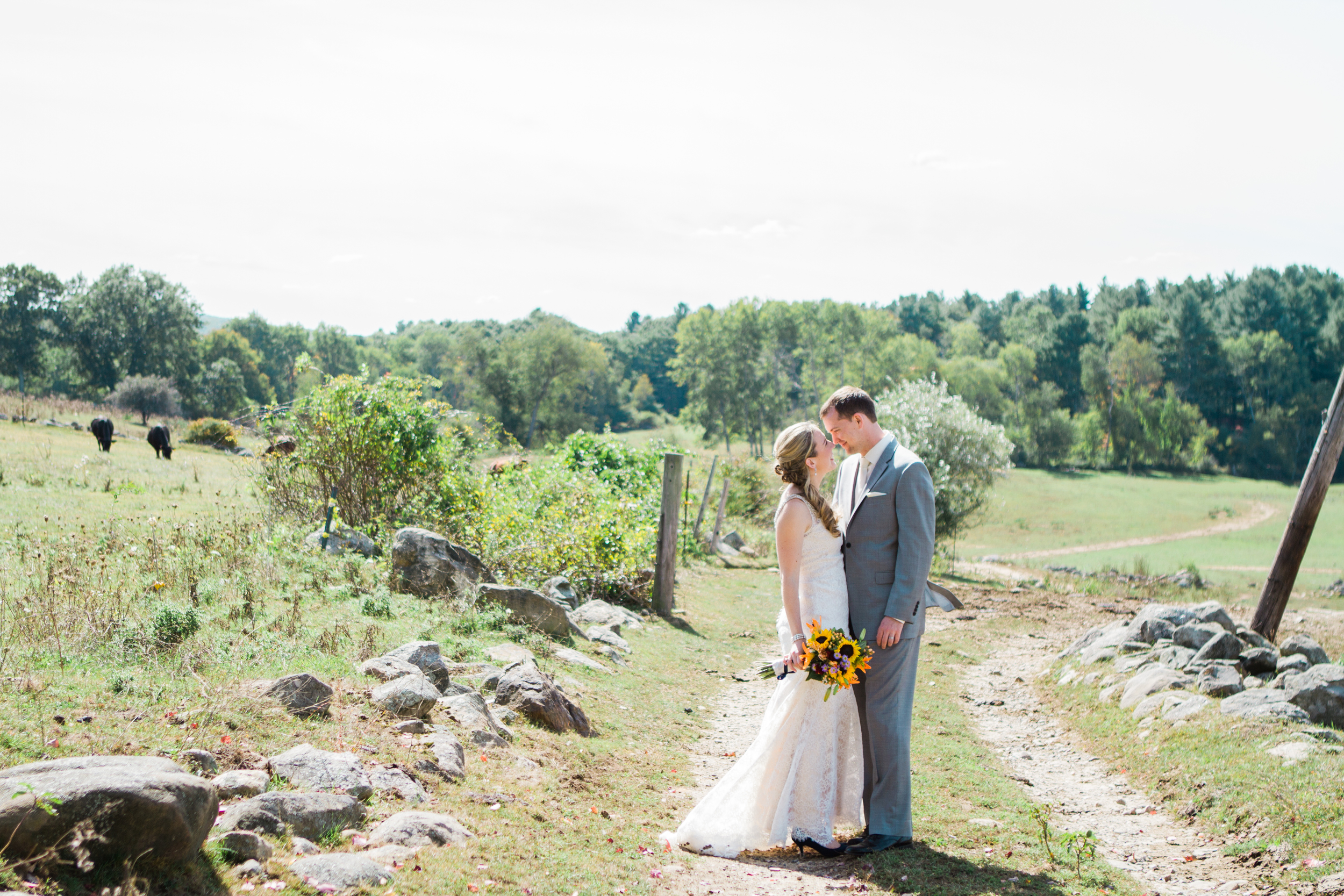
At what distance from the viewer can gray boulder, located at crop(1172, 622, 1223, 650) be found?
10867 mm

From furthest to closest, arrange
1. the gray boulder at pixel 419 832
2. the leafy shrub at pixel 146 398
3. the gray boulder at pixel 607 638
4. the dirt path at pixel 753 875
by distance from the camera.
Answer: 1. the leafy shrub at pixel 146 398
2. the gray boulder at pixel 607 638
3. the dirt path at pixel 753 875
4. the gray boulder at pixel 419 832

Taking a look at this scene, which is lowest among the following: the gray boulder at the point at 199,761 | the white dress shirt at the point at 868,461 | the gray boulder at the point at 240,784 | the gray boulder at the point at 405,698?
the gray boulder at the point at 405,698

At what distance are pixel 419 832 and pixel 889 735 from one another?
264 centimetres

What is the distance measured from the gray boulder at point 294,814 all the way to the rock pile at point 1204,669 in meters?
7.66

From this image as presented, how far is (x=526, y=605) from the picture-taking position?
9.95 meters

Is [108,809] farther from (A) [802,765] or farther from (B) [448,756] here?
(A) [802,765]

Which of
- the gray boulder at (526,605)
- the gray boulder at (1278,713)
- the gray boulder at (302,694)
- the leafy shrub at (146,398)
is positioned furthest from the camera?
the leafy shrub at (146,398)

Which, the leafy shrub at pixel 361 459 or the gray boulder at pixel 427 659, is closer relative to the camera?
the gray boulder at pixel 427 659

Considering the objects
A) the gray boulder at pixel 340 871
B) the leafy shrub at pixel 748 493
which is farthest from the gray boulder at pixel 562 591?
the leafy shrub at pixel 748 493

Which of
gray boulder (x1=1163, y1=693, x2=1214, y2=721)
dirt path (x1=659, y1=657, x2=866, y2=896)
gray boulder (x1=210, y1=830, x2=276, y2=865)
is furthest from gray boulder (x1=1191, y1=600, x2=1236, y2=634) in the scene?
gray boulder (x1=210, y1=830, x2=276, y2=865)

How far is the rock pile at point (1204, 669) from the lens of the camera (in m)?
8.15

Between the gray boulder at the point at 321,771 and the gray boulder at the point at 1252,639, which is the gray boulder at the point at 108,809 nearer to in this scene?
the gray boulder at the point at 321,771

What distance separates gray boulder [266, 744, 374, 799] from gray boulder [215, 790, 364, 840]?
0.15 metres

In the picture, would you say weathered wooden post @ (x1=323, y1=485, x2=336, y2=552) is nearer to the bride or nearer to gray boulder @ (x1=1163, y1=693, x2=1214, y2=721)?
A: the bride
